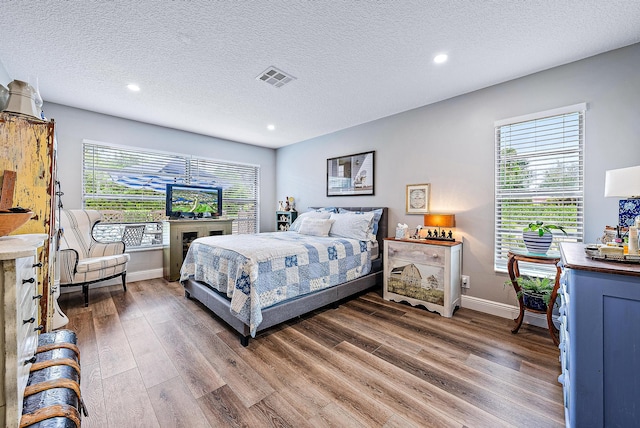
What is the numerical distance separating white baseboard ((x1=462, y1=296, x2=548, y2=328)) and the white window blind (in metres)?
4.17

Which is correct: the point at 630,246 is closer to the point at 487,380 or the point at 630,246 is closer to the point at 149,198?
the point at 487,380

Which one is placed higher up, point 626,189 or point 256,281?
point 626,189

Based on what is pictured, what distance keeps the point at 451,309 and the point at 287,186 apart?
380 centimetres

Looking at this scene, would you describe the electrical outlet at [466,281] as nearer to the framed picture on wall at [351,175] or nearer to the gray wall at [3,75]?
the framed picture on wall at [351,175]

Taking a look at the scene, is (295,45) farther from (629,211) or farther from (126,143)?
(126,143)

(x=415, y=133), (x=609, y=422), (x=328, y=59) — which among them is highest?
(x=328, y=59)

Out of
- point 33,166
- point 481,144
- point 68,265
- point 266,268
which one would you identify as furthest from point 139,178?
point 481,144

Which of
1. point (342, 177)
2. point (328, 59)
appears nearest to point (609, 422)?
point (328, 59)

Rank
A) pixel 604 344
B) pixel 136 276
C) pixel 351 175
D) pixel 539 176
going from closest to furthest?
pixel 604 344 → pixel 539 176 → pixel 136 276 → pixel 351 175

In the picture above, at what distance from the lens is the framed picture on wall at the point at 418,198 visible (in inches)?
130

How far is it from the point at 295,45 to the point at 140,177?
3.34 metres

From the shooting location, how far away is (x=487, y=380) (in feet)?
5.74

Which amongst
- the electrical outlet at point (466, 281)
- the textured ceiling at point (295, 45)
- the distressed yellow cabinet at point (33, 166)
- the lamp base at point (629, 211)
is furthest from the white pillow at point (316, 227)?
the lamp base at point (629, 211)

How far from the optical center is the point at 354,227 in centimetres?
354
